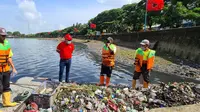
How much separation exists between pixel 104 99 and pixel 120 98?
70 centimetres

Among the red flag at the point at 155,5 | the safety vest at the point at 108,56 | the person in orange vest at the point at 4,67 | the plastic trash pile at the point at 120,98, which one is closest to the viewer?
the person in orange vest at the point at 4,67

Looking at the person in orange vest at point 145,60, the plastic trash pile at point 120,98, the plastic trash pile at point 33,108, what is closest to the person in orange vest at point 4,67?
the plastic trash pile at point 33,108

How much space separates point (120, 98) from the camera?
24.4 feet

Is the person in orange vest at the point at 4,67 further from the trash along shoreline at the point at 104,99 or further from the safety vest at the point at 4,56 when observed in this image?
the trash along shoreline at the point at 104,99

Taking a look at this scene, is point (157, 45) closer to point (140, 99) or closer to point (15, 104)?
point (140, 99)

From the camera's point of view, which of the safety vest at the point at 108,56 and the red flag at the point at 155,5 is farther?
the red flag at the point at 155,5

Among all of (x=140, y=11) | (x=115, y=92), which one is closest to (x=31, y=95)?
(x=115, y=92)

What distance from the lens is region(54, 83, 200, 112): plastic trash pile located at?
648 cm

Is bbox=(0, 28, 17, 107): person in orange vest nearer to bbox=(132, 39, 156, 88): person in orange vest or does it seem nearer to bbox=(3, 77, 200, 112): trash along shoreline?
bbox=(3, 77, 200, 112): trash along shoreline

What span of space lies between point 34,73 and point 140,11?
112 ft

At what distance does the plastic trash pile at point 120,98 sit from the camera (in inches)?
255

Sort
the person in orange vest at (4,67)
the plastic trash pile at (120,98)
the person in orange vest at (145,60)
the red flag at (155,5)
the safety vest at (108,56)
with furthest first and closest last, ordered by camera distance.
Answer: the red flag at (155,5) → the safety vest at (108,56) → the person in orange vest at (145,60) → the plastic trash pile at (120,98) → the person in orange vest at (4,67)

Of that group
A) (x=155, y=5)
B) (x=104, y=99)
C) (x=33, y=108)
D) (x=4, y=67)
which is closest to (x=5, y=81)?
(x=4, y=67)

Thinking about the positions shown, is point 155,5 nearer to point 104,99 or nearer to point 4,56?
point 104,99
